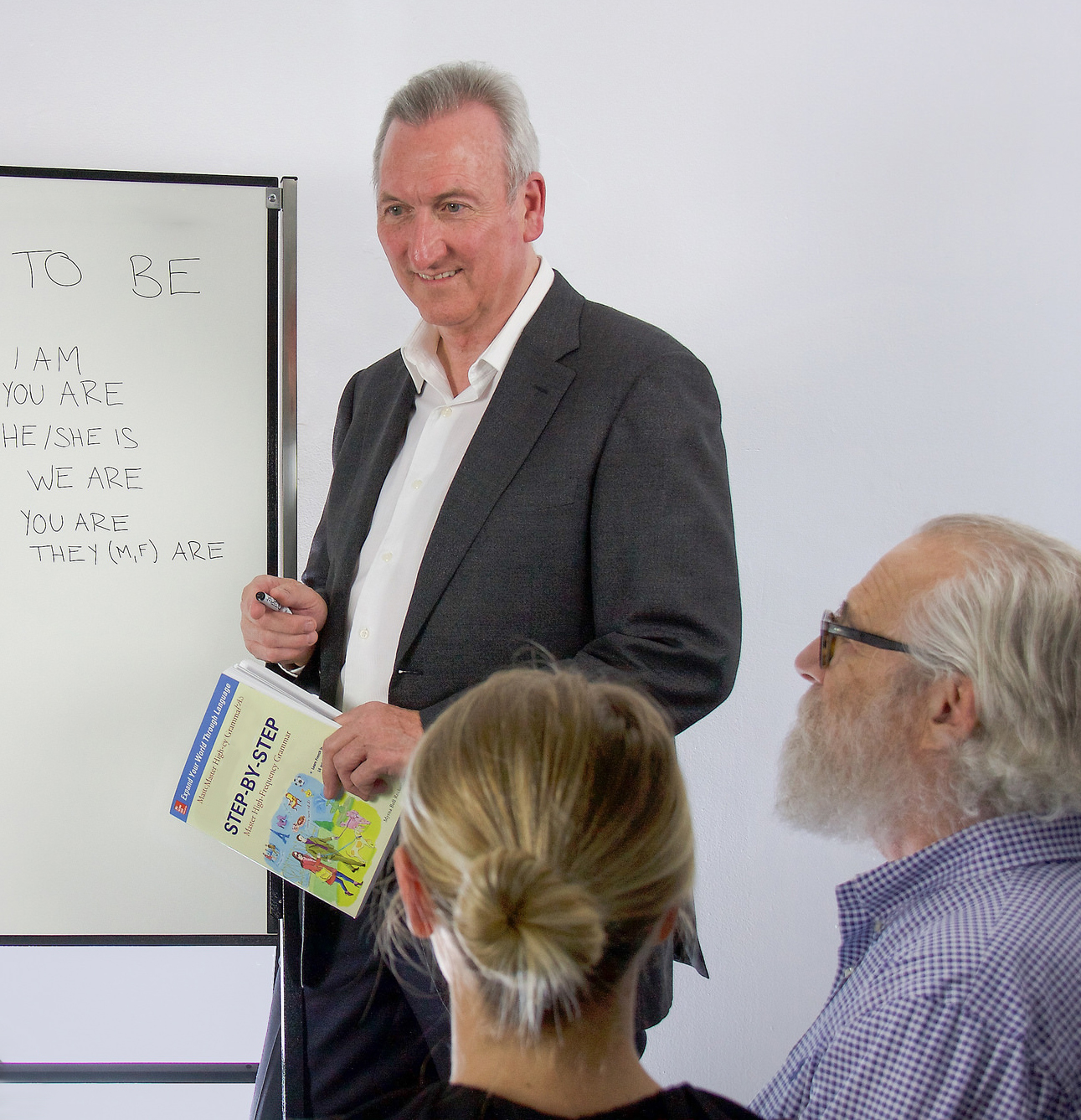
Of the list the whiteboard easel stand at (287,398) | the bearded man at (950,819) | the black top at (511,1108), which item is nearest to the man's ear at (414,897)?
the black top at (511,1108)

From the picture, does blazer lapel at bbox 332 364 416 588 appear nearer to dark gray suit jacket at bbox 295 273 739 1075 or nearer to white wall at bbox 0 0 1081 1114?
dark gray suit jacket at bbox 295 273 739 1075

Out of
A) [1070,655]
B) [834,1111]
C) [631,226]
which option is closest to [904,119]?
[631,226]

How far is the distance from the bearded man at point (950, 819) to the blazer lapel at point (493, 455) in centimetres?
48

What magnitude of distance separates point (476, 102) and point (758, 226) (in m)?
0.78

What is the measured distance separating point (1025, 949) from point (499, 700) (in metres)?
0.45

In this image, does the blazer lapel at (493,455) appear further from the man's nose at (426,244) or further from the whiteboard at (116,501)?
the whiteboard at (116,501)

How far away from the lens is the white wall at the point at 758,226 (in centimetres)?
205

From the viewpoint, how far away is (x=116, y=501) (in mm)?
2029

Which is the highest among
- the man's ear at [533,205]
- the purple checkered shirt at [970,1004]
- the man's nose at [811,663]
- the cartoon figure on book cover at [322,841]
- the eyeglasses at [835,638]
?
the man's ear at [533,205]

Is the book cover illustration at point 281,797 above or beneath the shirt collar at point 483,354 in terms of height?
beneath

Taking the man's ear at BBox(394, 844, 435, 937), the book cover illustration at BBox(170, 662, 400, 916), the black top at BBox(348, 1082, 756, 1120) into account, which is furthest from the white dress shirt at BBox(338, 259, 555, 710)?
the black top at BBox(348, 1082, 756, 1120)

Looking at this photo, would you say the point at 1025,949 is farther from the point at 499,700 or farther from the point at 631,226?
the point at 631,226

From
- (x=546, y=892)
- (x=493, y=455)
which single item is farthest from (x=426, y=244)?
(x=546, y=892)

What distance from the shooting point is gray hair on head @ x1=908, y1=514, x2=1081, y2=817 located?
0.95 m
